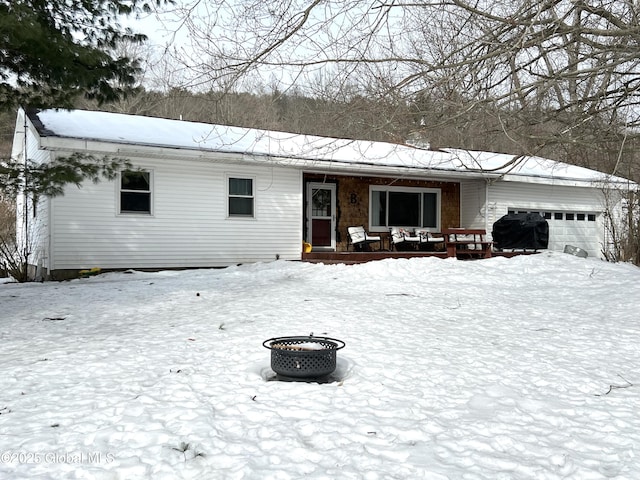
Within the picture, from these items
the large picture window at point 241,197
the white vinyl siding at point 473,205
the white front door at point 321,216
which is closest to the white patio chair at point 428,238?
the white vinyl siding at point 473,205

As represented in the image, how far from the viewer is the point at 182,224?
1237 centimetres

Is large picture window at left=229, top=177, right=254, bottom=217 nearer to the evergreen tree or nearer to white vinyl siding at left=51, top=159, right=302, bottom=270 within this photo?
white vinyl siding at left=51, top=159, right=302, bottom=270

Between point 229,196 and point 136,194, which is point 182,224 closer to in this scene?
point 136,194

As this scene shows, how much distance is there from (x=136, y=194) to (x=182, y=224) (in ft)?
4.00

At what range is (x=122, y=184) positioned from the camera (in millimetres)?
11789

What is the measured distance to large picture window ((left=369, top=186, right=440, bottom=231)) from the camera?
51.2 feet

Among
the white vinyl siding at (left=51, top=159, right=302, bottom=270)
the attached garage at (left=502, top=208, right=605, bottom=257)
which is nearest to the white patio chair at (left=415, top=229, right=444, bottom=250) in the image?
the attached garage at (left=502, top=208, right=605, bottom=257)

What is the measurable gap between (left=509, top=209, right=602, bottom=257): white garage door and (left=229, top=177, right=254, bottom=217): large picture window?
32.4ft

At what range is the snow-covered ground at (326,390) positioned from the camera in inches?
109

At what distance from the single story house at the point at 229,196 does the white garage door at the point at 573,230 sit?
8 cm

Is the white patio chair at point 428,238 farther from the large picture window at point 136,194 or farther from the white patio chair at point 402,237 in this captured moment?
the large picture window at point 136,194

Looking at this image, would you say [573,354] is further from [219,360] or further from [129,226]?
[129,226]

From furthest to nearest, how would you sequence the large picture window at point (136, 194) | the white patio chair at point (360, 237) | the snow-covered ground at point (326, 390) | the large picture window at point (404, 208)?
the large picture window at point (404, 208) → the white patio chair at point (360, 237) → the large picture window at point (136, 194) → the snow-covered ground at point (326, 390)

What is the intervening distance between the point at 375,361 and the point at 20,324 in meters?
4.31
